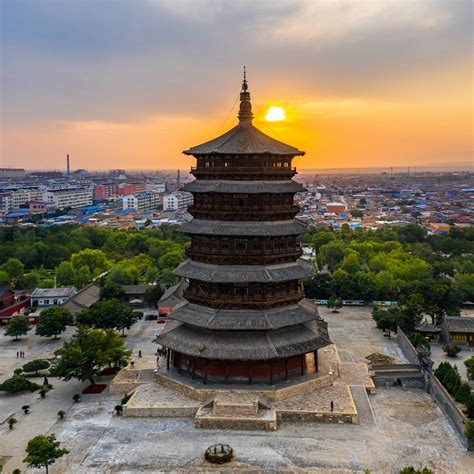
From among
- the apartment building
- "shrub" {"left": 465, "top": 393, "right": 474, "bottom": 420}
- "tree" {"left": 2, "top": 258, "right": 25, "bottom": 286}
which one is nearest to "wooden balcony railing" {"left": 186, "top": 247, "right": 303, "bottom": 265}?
"shrub" {"left": 465, "top": 393, "right": 474, "bottom": 420}

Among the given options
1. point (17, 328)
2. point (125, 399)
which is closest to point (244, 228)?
point (125, 399)

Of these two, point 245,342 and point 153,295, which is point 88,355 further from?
point 153,295

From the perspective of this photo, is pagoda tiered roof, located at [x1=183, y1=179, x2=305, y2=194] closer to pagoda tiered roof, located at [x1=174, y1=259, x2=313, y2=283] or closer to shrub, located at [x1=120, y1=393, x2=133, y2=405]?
pagoda tiered roof, located at [x1=174, y1=259, x2=313, y2=283]

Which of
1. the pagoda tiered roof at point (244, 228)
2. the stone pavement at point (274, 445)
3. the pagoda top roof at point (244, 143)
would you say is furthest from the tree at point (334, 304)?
the pagoda top roof at point (244, 143)

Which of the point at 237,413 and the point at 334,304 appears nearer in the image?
the point at 237,413

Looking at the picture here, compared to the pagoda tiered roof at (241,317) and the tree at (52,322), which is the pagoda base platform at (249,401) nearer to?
the pagoda tiered roof at (241,317)
